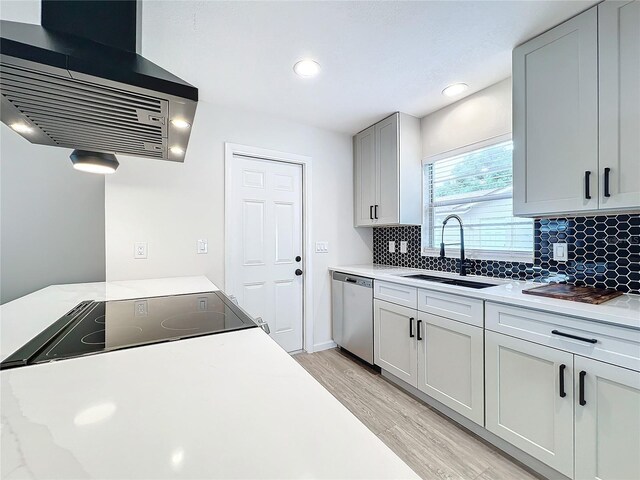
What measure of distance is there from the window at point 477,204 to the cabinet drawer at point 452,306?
2.16 ft

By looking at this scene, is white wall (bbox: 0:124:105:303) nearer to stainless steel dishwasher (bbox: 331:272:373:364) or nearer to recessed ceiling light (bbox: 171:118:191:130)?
recessed ceiling light (bbox: 171:118:191:130)

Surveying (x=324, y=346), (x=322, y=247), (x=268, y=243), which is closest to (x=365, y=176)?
(x=322, y=247)

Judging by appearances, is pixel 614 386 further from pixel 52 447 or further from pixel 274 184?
pixel 274 184

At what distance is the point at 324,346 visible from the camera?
3.06 m

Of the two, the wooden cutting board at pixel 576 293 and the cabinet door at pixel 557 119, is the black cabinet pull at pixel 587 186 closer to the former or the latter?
the cabinet door at pixel 557 119

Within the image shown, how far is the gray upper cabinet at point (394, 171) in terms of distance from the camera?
2.63m

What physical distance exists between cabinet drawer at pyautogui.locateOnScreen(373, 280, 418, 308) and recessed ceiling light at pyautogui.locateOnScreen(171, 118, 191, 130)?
180 cm

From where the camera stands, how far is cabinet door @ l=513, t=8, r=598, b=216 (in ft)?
4.75

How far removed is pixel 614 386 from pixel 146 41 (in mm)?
2930

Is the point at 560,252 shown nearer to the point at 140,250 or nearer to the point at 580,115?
the point at 580,115

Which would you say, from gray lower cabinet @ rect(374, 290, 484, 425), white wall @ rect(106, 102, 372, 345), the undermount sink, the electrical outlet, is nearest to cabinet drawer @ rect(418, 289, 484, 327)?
gray lower cabinet @ rect(374, 290, 484, 425)

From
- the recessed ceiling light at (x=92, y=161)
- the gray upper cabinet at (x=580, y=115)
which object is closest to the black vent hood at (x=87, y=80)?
the recessed ceiling light at (x=92, y=161)

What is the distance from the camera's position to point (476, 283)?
2.12m

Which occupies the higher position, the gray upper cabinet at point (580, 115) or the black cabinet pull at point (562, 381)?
the gray upper cabinet at point (580, 115)
